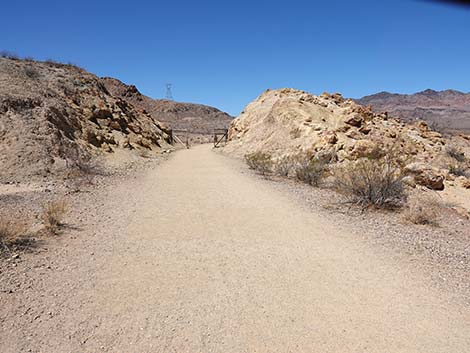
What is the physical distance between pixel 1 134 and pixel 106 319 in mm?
11978

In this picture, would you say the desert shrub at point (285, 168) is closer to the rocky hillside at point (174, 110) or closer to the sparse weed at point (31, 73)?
the sparse weed at point (31, 73)

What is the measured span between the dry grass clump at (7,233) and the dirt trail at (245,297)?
920 millimetres

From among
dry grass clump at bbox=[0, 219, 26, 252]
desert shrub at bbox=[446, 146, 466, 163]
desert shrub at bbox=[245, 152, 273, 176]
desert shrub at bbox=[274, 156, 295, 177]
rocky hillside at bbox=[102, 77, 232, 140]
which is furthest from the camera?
rocky hillside at bbox=[102, 77, 232, 140]

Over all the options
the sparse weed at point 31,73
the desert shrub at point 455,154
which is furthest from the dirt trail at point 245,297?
the sparse weed at point 31,73

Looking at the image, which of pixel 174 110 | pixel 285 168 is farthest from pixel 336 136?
pixel 174 110

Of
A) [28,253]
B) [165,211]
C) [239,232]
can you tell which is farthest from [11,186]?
[239,232]

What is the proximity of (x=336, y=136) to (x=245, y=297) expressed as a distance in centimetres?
1259

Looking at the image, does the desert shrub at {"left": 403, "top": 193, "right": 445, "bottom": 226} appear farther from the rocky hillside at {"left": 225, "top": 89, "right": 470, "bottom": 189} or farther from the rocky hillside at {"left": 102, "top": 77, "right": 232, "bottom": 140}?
the rocky hillside at {"left": 102, "top": 77, "right": 232, "bottom": 140}

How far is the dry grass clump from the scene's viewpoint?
205 inches

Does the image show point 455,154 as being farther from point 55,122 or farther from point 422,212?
point 55,122

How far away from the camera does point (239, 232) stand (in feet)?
22.0

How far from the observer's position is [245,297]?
4.22 m

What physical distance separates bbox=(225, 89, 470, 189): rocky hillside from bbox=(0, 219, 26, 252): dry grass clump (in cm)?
1028

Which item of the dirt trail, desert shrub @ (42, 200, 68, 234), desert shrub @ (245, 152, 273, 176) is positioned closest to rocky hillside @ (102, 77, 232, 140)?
desert shrub @ (245, 152, 273, 176)
